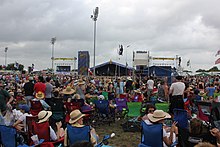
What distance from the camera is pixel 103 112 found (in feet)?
28.8

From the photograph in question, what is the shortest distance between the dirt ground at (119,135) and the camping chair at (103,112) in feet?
0.79

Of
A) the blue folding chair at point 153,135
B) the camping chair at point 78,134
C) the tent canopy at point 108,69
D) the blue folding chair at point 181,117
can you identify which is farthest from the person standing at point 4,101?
the tent canopy at point 108,69

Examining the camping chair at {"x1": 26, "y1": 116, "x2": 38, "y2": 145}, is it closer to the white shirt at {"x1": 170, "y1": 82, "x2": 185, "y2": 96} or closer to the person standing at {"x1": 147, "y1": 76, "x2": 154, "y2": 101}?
the white shirt at {"x1": 170, "y1": 82, "x2": 185, "y2": 96}

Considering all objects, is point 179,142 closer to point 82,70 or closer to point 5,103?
point 5,103

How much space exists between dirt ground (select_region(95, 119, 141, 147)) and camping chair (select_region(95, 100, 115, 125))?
24cm

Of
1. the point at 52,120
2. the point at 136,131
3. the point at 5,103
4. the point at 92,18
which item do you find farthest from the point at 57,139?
the point at 92,18

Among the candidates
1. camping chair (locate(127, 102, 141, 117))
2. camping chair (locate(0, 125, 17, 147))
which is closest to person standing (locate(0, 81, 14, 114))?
camping chair (locate(0, 125, 17, 147))

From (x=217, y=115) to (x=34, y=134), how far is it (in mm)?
3225

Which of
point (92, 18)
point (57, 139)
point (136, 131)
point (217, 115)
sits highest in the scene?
point (92, 18)

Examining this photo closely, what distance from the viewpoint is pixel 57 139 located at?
4.71 metres

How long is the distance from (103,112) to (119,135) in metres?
1.45

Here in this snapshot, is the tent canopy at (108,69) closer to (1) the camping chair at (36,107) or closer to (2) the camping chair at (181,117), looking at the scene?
(1) the camping chair at (36,107)

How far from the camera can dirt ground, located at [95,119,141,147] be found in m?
6.66

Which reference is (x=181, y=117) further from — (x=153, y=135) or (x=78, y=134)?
(x=78, y=134)
